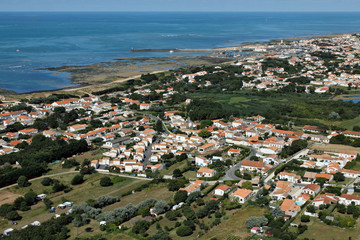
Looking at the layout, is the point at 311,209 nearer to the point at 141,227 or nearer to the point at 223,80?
the point at 141,227

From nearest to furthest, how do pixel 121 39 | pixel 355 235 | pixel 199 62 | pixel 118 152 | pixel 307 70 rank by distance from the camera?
pixel 355 235, pixel 118 152, pixel 307 70, pixel 199 62, pixel 121 39

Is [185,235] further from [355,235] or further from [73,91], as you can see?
[73,91]

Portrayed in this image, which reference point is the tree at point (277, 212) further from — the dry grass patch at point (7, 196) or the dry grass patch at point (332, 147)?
the dry grass patch at point (7, 196)

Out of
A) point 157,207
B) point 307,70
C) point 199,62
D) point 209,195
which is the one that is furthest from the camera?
point 199,62

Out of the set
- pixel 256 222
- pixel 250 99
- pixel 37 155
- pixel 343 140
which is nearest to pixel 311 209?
pixel 256 222

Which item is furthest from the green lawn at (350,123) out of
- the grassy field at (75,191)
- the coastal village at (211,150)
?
the grassy field at (75,191)

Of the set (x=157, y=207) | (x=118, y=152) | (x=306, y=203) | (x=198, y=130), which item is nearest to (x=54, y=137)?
(x=118, y=152)
